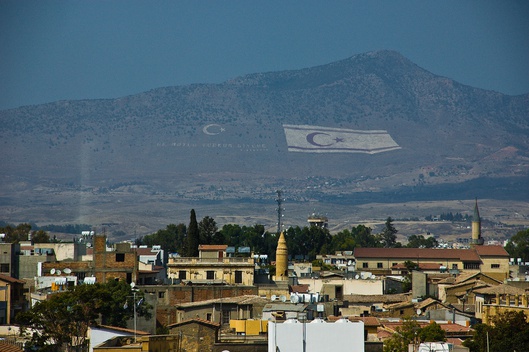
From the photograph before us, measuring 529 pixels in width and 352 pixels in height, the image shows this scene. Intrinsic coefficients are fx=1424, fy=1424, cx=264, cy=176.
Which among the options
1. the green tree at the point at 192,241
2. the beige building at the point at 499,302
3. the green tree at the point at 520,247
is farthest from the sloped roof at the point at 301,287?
the green tree at the point at 520,247

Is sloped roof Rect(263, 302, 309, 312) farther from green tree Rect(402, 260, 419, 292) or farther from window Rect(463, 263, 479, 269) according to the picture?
window Rect(463, 263, 479, 269)

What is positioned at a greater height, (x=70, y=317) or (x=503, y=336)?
(x=70, y=317)

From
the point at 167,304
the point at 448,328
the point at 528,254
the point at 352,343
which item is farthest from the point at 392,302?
the point at 528,254

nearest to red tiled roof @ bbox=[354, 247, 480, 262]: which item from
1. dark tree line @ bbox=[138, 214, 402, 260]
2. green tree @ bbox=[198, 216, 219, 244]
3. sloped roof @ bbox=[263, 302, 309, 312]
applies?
green tree @ bbox=[198, 216, 219, 244]

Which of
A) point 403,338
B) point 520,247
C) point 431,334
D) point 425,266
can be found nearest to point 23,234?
point 425,266

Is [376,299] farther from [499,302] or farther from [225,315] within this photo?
[225,315]
